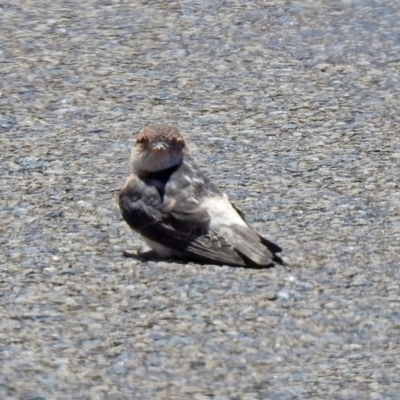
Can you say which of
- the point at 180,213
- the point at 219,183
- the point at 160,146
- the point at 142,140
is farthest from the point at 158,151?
the point at 219,183

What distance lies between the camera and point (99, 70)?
1127cm

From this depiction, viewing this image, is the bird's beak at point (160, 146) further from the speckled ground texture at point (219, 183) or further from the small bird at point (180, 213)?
the speckled ground texture at point (219, 183)

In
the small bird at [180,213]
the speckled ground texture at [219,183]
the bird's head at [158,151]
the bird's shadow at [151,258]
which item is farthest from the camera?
the bird's head at [158,151]

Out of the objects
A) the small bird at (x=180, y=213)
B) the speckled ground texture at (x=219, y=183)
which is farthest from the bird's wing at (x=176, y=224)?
the speckled ground texture at (x=219, y=183)

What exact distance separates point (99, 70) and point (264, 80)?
140 centimetres

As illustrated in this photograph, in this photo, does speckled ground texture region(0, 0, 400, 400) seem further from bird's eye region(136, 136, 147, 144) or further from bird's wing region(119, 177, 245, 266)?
bird's eye region(136, 136, 147, 144)

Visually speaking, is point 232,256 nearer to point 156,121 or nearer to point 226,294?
point 226,294

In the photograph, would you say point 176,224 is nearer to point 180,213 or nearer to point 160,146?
point 180,213

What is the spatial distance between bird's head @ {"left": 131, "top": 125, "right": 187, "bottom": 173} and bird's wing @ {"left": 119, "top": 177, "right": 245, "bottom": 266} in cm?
19

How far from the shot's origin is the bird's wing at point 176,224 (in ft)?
25.2

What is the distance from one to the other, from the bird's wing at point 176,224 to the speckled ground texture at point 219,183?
0.35 feet

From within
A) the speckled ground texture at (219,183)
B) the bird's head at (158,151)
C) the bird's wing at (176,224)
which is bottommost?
the speckled ground texture at (219,183)

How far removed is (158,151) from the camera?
27.1ft

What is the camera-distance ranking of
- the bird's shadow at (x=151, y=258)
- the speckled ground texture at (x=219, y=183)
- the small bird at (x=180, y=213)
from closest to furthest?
the speckled ground texture at (x=219, y=183)
the small bird at (x=180, y=213)
the bird's shadow at (x=151, y=258)
